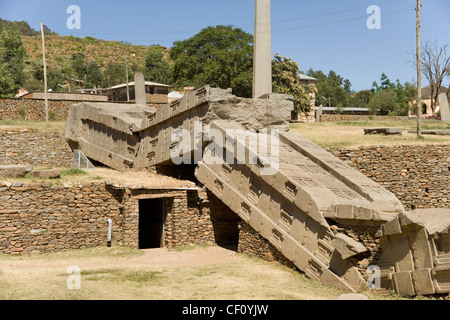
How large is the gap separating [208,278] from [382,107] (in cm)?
5493

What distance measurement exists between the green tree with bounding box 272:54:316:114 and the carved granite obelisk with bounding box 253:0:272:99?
786 inches

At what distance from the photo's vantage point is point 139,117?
25.1 m

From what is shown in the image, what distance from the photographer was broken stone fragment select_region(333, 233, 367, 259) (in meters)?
13.0

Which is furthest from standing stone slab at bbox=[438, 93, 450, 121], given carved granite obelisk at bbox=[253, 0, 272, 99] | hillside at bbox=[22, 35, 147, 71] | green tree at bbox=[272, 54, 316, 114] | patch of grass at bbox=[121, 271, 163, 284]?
hillside at bbox=[22, 35, 147, 71]

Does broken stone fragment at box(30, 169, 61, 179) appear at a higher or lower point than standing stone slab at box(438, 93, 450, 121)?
lower

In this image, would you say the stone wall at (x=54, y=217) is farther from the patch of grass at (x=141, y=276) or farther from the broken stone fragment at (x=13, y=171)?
the patch of grass at (x=141, y=276)

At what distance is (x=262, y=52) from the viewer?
86.7 ft

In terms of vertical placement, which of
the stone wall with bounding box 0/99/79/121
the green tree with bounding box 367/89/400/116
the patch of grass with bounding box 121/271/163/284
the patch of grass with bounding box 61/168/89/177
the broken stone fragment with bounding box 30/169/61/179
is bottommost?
the patch of grass with bounding box 121/271/163/284

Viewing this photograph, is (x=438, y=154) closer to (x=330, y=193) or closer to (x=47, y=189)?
(x=330, y=193)

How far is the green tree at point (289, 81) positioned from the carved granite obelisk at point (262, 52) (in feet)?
65.5

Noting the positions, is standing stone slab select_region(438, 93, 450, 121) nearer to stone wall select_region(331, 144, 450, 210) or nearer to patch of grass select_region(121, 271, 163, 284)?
stone wall select_region(331, 144, 450, 210)

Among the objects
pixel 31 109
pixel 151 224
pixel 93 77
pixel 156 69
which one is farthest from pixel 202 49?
pixel 151 224

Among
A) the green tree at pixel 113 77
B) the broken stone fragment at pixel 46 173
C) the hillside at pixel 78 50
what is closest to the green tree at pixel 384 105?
the green tree at pixel 113 77

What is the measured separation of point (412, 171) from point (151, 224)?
10850 millimetres
